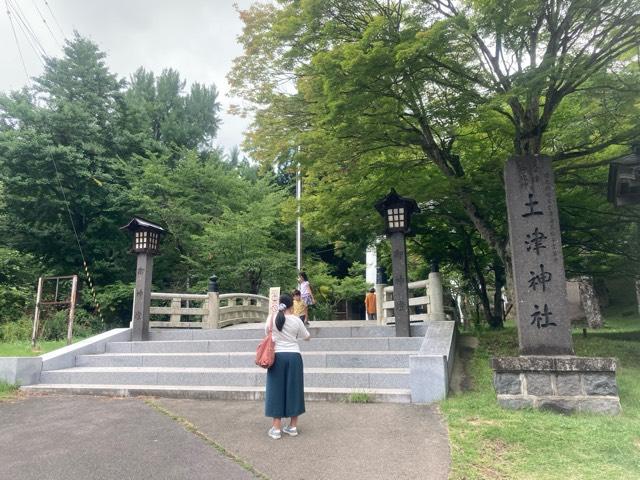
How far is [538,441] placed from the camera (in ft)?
14.5

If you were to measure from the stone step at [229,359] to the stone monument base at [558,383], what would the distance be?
193 centimetres

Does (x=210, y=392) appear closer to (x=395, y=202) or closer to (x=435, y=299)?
(x=435, y=299)

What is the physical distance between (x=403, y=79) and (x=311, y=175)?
3.78m

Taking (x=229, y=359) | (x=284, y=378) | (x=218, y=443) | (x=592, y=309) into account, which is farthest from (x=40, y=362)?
(x=592, y=309)

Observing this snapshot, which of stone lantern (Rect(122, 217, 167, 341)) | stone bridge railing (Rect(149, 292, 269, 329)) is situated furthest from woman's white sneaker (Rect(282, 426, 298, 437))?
stone bridge railing (Rect(149, 292, 269, 329))

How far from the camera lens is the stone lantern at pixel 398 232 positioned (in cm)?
871

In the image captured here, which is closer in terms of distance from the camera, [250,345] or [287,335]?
[287,335]

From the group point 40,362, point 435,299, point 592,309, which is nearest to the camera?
point 40,362

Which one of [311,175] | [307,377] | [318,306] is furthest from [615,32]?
[318,306]

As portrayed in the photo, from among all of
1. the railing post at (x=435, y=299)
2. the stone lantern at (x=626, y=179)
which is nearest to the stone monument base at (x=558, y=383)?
the stone lantern at (x=626, y=179)

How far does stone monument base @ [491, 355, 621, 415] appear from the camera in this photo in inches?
208

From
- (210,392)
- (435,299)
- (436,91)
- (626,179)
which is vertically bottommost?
(210,392)

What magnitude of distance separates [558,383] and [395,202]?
4692mm

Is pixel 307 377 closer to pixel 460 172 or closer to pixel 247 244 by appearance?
pixel 460 172
